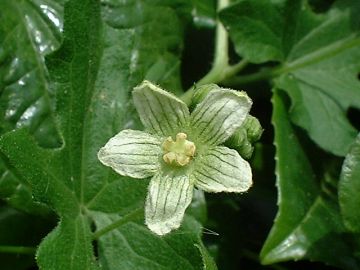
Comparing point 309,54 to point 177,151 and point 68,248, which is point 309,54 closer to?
point 177,151

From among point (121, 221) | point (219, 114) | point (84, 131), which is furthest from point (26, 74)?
point (219, 114)

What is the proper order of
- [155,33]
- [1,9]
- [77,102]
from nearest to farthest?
1. [77,102]
2. [1,9]
3. [155,33]

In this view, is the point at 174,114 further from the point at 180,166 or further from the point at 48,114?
the point at 48,114

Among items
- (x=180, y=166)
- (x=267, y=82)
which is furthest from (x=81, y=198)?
(x=267, y=82)

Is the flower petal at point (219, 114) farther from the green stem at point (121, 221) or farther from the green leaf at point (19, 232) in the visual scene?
the green leaf at point (19, 232)

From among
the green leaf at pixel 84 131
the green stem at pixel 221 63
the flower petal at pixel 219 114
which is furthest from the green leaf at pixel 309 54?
the flower petal at pixel 219 114

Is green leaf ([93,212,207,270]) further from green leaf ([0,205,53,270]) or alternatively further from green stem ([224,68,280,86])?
green stem ([224,68,280,86])

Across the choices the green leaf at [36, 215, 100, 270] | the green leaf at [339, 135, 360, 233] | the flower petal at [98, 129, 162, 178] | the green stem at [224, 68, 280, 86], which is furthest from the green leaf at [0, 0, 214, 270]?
the green stem at [224, 68, 280, 86]
